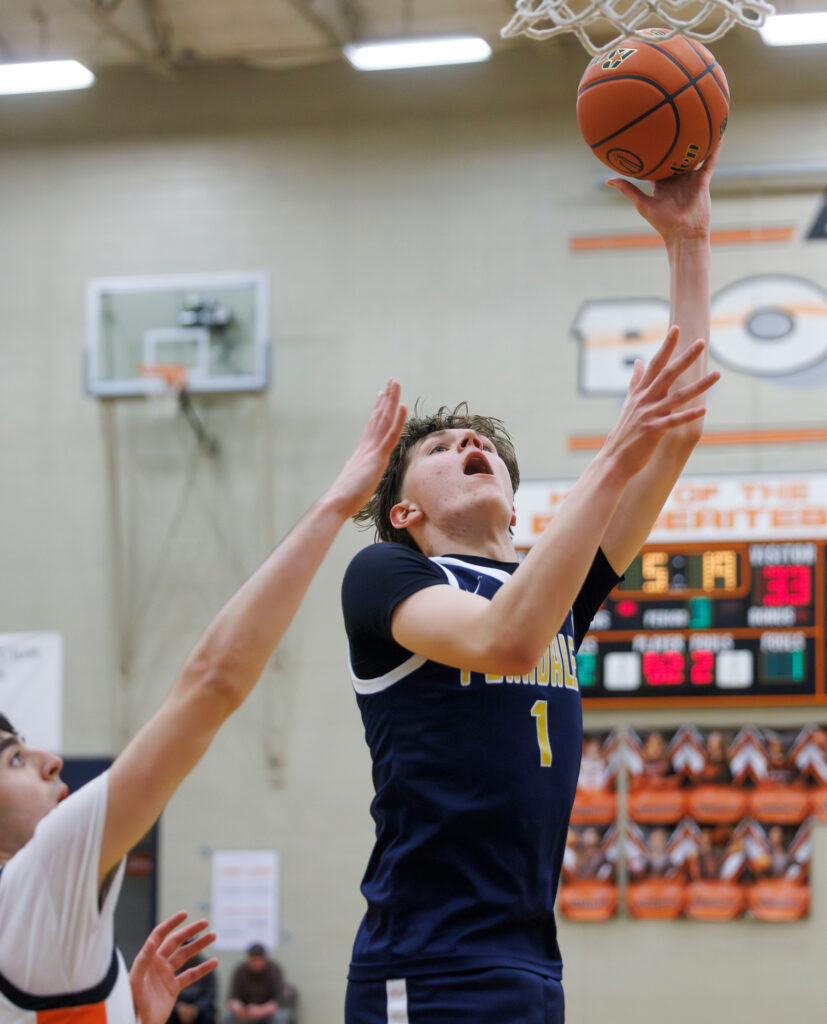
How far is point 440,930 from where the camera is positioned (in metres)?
2.01

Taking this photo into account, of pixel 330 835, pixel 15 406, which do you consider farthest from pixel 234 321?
pixel 330 835

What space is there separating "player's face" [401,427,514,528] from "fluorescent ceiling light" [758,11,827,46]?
6.31 meters

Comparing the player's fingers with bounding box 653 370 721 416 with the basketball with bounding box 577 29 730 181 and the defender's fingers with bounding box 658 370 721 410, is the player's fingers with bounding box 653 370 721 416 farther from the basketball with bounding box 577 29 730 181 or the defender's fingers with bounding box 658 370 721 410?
the basketball with bounding box 577 29 730 181

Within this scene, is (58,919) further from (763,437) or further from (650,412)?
(763,437)

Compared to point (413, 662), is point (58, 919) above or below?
below

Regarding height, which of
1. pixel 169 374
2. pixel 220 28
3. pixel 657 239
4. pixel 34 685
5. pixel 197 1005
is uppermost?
pixel 220 28

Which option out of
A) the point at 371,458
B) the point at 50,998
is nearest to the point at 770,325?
the point at 371,458

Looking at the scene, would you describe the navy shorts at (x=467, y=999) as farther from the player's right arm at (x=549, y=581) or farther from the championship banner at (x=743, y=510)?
the championship banner at (x=743, y=510)

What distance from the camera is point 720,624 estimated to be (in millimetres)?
7961

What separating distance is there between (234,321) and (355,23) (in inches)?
97.9

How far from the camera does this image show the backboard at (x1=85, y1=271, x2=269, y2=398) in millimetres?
9195

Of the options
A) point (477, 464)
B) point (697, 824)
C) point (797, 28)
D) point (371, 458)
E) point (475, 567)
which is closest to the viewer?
point (371, 458)

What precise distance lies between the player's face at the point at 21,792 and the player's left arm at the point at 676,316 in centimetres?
119

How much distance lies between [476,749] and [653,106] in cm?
156
